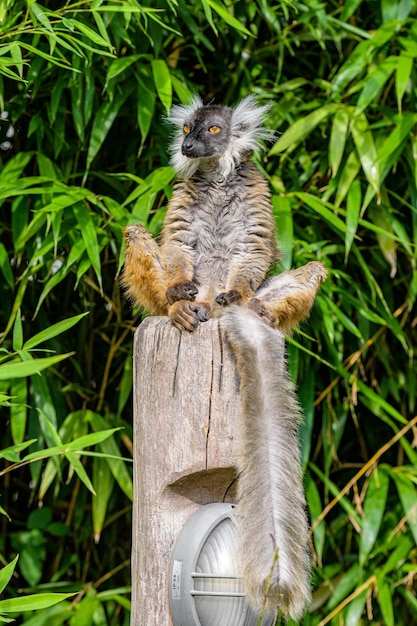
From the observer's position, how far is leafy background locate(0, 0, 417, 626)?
4184mm

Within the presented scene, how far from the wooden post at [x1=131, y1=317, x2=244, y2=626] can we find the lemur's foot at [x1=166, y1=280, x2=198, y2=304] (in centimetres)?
51

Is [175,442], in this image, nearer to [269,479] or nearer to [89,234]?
[269,479]

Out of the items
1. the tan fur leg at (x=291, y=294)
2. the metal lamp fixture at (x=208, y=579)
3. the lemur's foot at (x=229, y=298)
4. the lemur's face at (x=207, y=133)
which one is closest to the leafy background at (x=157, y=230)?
the lemur's face at (x=207, y=133)

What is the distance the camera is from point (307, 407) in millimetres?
4477

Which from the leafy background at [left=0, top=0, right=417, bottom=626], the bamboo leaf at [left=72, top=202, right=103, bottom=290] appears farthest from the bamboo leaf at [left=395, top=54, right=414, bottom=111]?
the bamboo leaf at [left=72, top=202, right=103, bottom=290]

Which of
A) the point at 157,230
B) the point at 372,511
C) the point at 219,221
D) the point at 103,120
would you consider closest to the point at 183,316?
the point at 219,221

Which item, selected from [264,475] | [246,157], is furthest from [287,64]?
[264,475]

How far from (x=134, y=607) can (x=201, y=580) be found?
9.5 inches

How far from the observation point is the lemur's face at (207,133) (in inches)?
136

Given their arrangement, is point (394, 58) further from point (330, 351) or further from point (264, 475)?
point (264, 475)

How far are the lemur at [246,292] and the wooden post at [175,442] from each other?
6 cm

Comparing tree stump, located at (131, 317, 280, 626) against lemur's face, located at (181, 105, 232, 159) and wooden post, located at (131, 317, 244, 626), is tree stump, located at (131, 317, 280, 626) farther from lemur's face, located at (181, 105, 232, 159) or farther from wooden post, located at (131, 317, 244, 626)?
lemur's face, located at (181, 105, 232, 159)

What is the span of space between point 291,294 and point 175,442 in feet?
3.19

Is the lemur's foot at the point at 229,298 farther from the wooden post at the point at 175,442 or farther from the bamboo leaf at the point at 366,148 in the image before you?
the bamboo leaf at the point at 366,148
